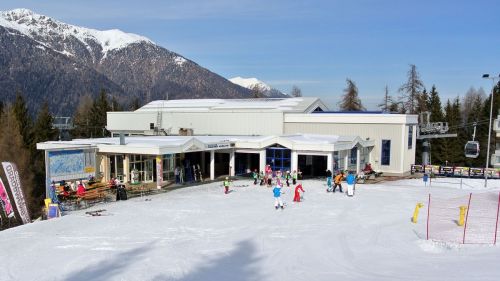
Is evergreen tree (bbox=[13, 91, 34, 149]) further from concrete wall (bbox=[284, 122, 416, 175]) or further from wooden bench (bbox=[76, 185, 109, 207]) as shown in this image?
concrete wall (bbox=[284, 122, 416, 175])

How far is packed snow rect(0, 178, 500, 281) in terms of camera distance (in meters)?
11.5

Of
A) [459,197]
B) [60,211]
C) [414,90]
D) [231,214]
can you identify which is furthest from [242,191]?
[414,90]

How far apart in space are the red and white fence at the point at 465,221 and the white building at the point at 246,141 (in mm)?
9760

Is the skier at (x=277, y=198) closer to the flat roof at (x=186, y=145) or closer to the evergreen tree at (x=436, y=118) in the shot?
the flat roof at (x=186, y=145)

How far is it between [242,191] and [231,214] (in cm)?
656

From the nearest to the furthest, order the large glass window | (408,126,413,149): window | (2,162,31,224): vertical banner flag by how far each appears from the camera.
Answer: (2,162,31,224): vertical banner flag, the large glass window, (408,126,413,149): window

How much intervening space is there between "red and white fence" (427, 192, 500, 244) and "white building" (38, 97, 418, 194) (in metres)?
9.76

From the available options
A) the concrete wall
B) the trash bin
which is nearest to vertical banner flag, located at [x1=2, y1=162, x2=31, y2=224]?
the trash bin

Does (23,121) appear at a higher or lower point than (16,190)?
higher

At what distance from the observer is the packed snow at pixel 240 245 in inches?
454

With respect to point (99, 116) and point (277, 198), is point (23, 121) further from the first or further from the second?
point (277, 198)

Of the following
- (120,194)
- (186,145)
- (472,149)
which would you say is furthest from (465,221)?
(472,149)

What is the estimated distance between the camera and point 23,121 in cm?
4809

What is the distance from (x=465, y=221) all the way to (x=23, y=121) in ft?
148
